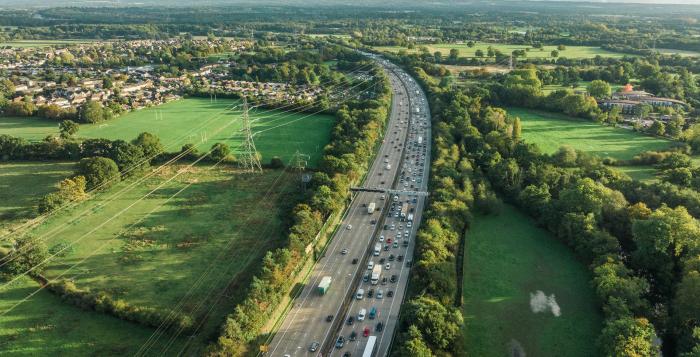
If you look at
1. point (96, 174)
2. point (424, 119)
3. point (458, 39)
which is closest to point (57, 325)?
point (96, 174)

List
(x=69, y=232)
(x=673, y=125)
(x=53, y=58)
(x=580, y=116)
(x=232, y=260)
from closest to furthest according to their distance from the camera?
(x=232, y=260)
(x=69, y=232)
(x=673, y=125)
(x=580, y=116)
(x=53, y=58)

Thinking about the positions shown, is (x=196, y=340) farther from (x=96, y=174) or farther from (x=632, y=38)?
(x=632, y=38)

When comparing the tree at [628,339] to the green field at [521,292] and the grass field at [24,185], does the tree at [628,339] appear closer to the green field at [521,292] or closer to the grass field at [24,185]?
the green field at [521,292]

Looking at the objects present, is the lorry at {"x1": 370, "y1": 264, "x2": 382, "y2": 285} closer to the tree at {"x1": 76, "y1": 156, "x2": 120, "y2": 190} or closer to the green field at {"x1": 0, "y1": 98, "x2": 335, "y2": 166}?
the green field at {"x1": 0, "y1": 98, "x2": 335, "y2": 166}

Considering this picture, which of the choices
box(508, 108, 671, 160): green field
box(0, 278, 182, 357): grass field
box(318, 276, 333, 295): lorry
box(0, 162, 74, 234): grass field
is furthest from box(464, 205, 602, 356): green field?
box(0, 162, 74, 234): grass field

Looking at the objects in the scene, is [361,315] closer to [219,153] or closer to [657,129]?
[219,153]

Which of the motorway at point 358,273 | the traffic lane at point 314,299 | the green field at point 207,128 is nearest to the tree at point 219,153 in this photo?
the green field at point 207,128
